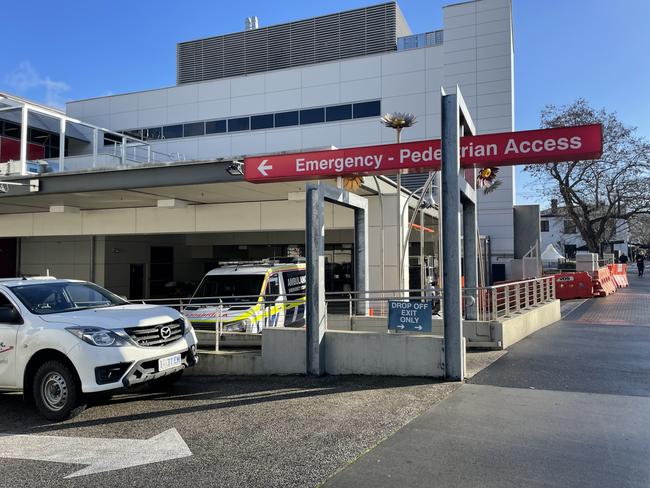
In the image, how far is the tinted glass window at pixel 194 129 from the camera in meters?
33.5

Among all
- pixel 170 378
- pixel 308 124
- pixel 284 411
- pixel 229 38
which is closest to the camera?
pixel 284 411

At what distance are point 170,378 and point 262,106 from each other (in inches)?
1073

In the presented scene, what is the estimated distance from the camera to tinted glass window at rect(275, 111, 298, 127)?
3159cm

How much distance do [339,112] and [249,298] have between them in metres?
21.9

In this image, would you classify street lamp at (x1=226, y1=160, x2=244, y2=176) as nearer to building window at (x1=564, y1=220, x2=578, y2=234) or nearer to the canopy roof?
the canopy roof

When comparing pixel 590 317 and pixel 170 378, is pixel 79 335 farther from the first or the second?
pixel 590 317

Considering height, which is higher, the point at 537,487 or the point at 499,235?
the point at 499,235

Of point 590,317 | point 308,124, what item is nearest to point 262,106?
point 308,124

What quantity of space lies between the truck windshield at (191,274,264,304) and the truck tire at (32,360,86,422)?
4.75 m

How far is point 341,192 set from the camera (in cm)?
872

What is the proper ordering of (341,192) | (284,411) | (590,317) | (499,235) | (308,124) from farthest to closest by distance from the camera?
(308,124)
(499,235)
(590,317)
(341,192)
(284,411)

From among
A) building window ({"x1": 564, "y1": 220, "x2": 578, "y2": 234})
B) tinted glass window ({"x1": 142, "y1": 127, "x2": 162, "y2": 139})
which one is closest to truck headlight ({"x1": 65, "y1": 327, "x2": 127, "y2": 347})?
tinted glass window ({"x1": 142, "y1": 127, "x2": 162, "y2": 139})

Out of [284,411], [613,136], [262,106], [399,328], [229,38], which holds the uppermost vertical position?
[229,38]

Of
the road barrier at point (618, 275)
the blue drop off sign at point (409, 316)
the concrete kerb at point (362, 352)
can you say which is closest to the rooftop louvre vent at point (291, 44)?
the road barrier at point (618, 275)
